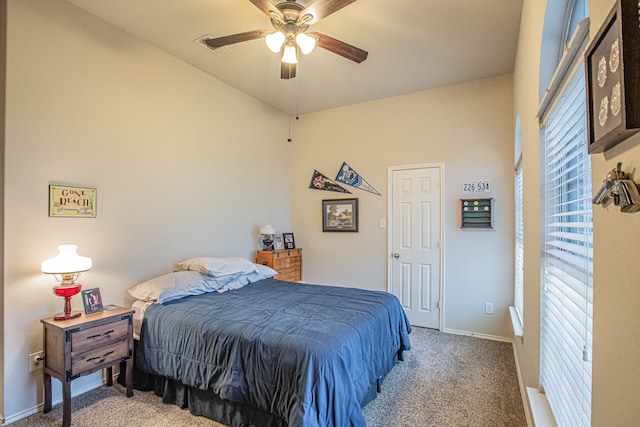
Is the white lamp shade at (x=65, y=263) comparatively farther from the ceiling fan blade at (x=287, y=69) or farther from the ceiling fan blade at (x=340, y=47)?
the ceiling fan blade at (x=340, y=47)

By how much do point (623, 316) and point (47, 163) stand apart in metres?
3.26

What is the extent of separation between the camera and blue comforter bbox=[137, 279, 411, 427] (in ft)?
5.73

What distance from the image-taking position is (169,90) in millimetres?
3314

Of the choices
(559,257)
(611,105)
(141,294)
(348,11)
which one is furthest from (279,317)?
(348,11)

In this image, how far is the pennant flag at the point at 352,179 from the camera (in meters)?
4.53

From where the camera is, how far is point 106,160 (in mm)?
2771

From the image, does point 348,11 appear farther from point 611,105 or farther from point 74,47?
point 611,105

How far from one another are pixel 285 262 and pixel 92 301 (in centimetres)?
248

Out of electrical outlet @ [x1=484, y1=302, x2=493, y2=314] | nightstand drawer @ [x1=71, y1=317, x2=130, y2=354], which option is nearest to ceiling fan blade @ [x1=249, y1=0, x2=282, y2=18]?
nightstand drawer @ [x1=71, y1=317, x2=130, y2=354]

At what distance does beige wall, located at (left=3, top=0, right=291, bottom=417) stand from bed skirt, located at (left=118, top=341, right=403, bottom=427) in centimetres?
54

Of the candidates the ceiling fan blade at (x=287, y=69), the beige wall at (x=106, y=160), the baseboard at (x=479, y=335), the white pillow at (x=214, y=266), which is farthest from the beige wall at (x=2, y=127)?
the baseboard at (x=479, y=335)

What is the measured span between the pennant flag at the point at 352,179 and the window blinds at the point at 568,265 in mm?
2855

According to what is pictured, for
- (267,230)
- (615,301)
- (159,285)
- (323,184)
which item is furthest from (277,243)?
(615,301)

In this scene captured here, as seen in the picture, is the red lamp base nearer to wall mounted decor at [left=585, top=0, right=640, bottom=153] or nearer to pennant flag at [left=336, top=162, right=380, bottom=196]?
wall mounted decor at [left=585, top=0, right=640, bottom=153]
